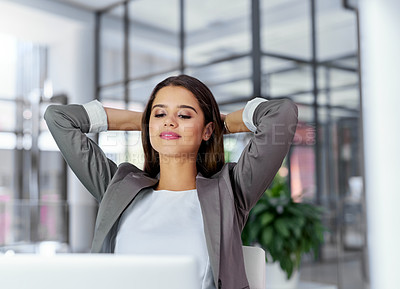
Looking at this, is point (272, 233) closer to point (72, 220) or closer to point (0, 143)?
point (72, 220)

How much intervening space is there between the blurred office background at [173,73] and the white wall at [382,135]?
123 cm

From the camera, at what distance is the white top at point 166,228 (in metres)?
A: 1.24

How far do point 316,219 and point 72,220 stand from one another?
13.1 ft

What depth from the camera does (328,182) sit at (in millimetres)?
4328

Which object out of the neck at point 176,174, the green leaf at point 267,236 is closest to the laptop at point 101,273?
the neck at point 176,174

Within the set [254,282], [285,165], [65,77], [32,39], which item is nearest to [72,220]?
[65,77]

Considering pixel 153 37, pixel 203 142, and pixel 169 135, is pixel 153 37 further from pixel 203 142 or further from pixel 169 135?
pixel 169 135

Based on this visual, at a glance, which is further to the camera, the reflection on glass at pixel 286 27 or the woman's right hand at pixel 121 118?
the reflection on glass at pixel 286 27

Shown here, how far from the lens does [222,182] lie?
4.30 feet

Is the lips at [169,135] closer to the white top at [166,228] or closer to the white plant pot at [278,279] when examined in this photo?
the white top at [166,228]

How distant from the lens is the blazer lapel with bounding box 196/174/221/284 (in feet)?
3.88

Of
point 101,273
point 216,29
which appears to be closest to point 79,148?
point 101,273

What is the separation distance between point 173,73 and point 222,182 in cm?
402

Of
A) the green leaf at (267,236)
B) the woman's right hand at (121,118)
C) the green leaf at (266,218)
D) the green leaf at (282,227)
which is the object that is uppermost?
the woman's right hand at (121,118)
